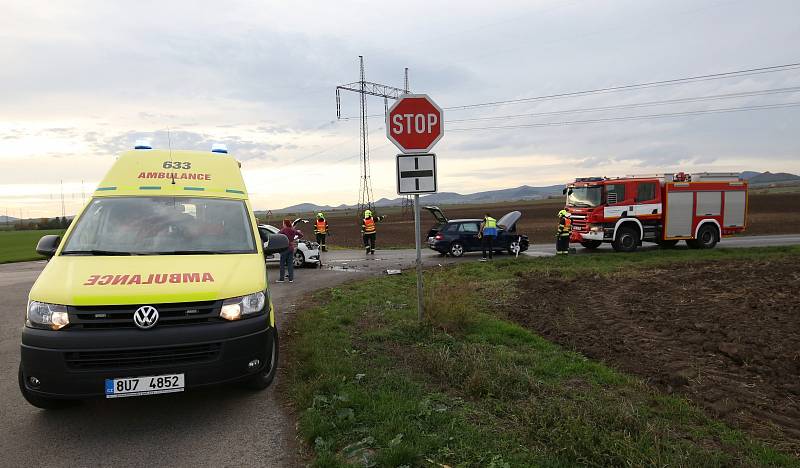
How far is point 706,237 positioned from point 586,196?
5432 millimetres

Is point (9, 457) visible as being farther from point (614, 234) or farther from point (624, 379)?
point (614, 234)

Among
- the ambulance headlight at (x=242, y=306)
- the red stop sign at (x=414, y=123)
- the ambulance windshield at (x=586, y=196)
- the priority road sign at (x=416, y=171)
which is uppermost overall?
the red stop sign at (x=414, y=123)

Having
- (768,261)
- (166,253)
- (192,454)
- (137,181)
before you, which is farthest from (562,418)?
(768,261)

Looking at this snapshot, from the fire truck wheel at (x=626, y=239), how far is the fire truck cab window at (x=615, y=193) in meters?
1.09

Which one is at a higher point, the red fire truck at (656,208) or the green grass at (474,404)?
the red fire truck at (656,208)

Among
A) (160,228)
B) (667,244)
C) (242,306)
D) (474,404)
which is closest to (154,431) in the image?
(242,306)

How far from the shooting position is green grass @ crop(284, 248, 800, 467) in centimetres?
338

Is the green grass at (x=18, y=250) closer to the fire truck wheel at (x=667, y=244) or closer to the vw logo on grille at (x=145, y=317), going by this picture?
the vw logo on grille at (x=145, y=317)

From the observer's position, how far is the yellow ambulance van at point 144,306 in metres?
3.85

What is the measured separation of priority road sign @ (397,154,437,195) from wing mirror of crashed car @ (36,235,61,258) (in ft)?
12.8

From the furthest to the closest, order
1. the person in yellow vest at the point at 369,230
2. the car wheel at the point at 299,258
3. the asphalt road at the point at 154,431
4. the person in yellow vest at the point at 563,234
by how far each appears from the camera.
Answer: the person in yellow vest at the point at 369,230, the person in yellow vest at the point at 563,234, the car wheel at the point at 299,258, the asphalt road at the point at 154,431

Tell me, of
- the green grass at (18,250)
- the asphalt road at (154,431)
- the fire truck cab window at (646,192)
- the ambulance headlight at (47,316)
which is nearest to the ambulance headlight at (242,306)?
the asphalt road at (154,431)

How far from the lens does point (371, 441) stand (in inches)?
142

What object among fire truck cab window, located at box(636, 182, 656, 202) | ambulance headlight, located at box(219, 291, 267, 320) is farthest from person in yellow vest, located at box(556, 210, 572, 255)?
ambulance headlight, located at box(219, 291, 267, 320)
